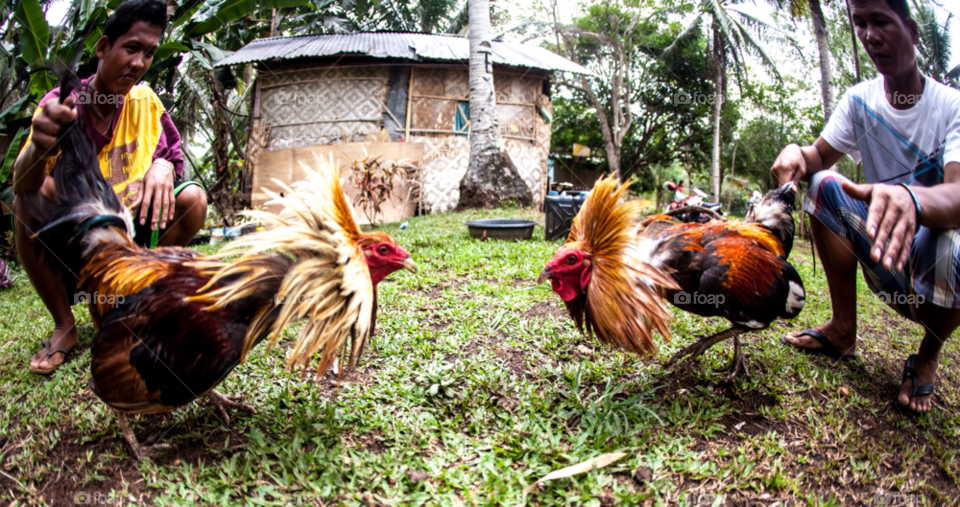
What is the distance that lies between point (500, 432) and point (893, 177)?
8.52 feet

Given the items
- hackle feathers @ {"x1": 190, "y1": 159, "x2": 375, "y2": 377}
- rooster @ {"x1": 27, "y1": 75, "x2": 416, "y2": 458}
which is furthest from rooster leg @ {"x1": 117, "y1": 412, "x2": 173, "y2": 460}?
hackle feathers @ {"x1": 190, "y1": 159, "x2": 375, "y2": 377}

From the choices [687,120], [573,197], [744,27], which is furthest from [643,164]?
[573,197]

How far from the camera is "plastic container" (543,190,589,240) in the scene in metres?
6.06

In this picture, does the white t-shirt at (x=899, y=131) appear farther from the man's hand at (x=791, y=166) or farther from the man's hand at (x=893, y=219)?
the man's hand at (x=893, y=219)

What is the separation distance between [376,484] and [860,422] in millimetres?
2361

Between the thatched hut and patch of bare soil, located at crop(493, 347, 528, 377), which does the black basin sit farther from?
the thatched hut

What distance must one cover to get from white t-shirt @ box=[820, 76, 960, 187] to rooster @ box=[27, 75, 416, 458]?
266 cm

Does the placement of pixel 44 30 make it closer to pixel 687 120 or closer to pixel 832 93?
pixel 832 93

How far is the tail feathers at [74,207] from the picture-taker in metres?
2.06

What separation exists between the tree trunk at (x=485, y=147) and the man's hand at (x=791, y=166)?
695cm

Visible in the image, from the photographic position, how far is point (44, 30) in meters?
4.61

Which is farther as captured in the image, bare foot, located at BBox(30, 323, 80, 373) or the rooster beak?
bare foot, located at BBox(30, 323, 80, 373)

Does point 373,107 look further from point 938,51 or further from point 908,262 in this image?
point 938,51

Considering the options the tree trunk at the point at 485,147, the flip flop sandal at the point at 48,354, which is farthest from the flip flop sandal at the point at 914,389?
the tree trunk at the point at 485,147
